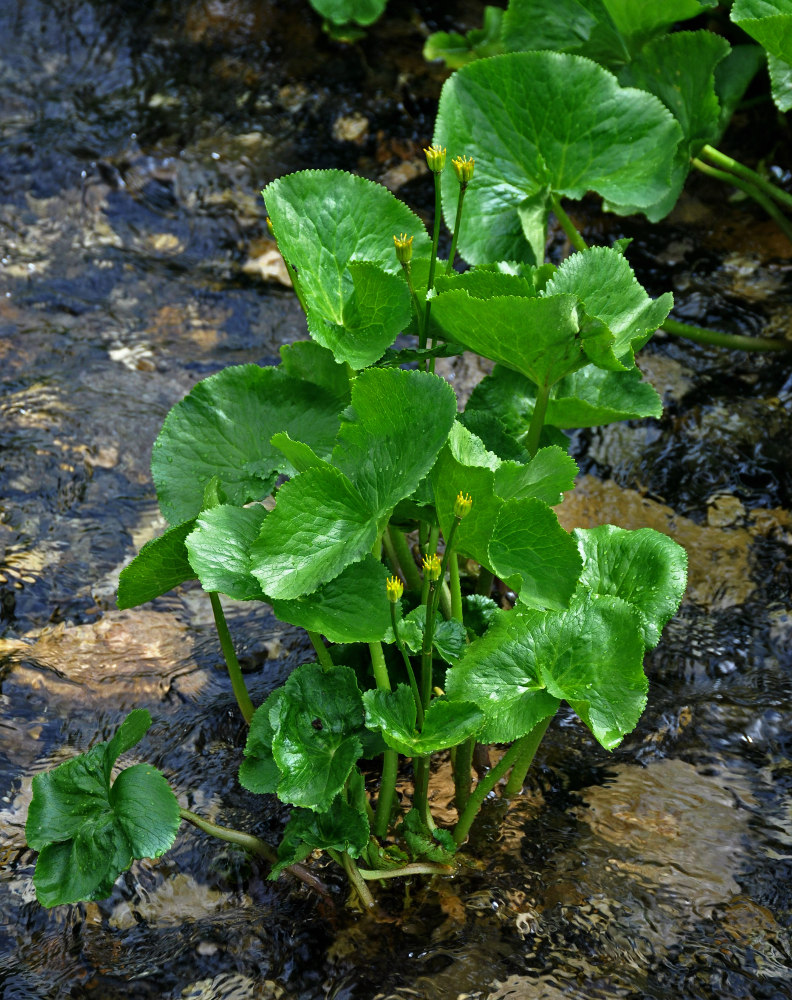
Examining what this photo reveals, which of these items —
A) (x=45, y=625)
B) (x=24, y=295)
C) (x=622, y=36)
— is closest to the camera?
(x=45, y=625)

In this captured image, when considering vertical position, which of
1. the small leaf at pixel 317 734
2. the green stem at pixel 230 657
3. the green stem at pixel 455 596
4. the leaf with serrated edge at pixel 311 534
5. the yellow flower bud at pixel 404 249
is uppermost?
the yellow flower bud at pixel 404 249

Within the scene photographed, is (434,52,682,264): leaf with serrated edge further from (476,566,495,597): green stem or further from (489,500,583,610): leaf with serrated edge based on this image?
(489,500,583,610): leaf with serrated edge

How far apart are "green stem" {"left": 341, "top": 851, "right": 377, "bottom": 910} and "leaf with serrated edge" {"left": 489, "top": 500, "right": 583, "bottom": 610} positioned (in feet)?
1.28

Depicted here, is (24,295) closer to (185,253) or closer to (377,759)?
(185,253)

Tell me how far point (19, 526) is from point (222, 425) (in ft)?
2.42

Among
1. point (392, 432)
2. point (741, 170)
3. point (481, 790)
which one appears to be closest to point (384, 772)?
point (481, 790)

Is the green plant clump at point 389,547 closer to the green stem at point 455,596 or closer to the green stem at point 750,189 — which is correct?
the green stem at point 455,596

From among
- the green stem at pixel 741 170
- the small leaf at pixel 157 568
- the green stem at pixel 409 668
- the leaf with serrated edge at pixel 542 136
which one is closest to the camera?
the green stem at pixel 409 668

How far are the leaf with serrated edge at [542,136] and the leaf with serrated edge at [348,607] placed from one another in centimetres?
88

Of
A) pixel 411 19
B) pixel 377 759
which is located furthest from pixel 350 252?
pixel 411 19

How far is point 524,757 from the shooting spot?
1.40 m

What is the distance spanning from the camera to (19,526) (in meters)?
1.96

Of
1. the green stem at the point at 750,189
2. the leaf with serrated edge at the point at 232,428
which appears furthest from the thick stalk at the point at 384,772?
the green stem at the point at 750,189

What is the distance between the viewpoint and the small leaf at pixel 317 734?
112cm
